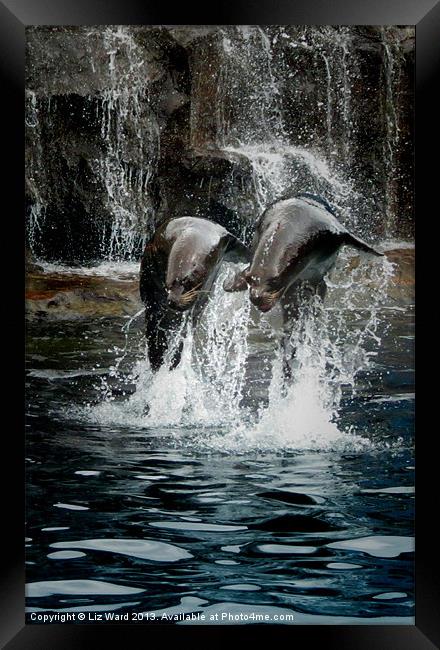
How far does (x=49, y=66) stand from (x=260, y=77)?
30.2 inches

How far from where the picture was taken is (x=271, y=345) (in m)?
2.67

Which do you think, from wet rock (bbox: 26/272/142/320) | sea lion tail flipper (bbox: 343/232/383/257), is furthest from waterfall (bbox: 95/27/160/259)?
sea lion tail flipper (bbox: 343/232/383/257)

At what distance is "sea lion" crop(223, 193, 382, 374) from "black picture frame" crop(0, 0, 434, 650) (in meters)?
0.32

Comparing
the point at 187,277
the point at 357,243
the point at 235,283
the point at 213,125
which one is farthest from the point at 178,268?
the point at 357,243

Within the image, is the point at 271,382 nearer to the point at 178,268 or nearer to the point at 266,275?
the point at 266,275

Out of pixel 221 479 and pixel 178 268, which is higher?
pixel 178 268

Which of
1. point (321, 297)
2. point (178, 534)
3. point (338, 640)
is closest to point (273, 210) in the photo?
point (321, 297)

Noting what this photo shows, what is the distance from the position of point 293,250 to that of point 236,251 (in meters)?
0.21

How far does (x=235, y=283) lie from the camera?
2668 millimetres

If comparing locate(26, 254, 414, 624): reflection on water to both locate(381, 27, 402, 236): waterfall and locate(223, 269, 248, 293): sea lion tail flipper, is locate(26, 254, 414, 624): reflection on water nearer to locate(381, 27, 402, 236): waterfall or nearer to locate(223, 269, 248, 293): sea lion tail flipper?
locate(223, 269, 248, 293): sea lion tail flipper

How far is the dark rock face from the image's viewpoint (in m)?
2.62

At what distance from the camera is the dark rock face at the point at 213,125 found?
2.62 m

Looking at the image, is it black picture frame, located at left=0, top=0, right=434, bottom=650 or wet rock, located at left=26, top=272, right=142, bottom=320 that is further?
wet rock, located at left=26, top=272, right=142, bottom=320
